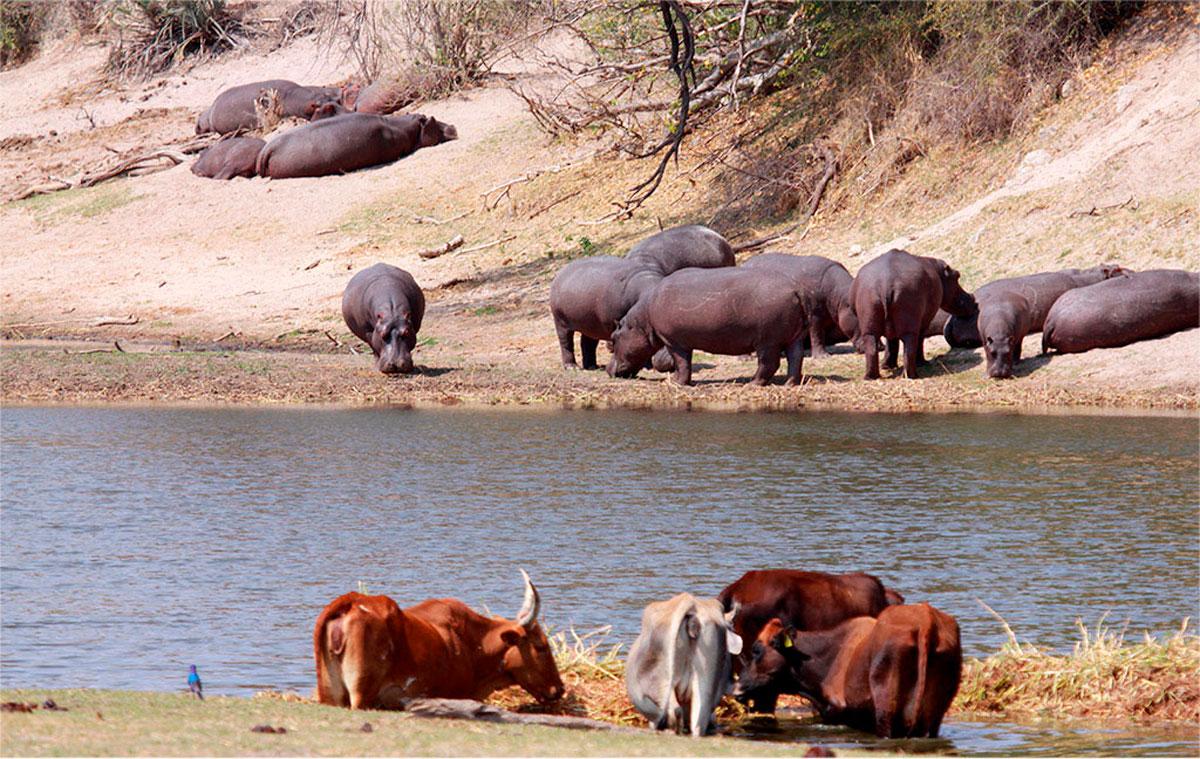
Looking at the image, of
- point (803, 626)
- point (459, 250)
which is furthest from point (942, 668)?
point (459, 250)

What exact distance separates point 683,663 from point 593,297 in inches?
495

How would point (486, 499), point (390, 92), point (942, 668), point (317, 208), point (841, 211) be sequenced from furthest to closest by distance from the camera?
1. point (390, 92)
2. point (317, 208)
3. point (841, 211)
4. point (486, 499)
5. point (942, 668)

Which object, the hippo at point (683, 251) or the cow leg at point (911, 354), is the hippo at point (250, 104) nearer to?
the hippo at point (683, 251)

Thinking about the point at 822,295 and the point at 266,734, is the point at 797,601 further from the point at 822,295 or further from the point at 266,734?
the point at 822,295

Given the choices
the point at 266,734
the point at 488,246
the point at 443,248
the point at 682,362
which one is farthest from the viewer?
the point at 488,246

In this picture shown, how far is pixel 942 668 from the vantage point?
5.70m

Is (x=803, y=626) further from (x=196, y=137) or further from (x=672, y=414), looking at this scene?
(x=196, y=137)

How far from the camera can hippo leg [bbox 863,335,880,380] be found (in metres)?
16.6

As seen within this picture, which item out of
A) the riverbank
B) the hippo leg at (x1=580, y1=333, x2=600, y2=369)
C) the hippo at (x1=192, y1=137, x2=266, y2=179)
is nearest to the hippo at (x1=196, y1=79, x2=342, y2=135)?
the hippo at (x1=192, y1=137, x2=266, y2=179)

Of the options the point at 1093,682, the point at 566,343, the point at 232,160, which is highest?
the point at 232,160

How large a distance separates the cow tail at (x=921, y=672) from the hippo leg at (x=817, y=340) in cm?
1243

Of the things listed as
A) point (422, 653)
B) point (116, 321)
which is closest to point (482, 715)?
point (422, 653)

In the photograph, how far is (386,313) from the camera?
1777 cm

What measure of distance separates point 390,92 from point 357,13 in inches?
638
